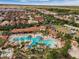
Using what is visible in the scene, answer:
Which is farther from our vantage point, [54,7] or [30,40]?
[54,7]

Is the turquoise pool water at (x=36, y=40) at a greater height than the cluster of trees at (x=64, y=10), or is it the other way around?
the cluster of trees at (x=64, y=10)

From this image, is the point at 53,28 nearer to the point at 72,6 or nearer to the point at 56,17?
the point at 56,17

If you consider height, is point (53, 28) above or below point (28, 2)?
below

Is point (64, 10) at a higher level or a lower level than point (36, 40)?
higher

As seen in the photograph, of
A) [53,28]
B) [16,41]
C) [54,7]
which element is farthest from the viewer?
[54,7]

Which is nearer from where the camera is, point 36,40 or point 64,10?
point 36,40

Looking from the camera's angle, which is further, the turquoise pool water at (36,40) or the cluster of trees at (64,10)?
the cluster of trees at (64,10)

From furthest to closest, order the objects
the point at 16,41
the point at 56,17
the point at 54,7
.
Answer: the point at 54,7
the point at 56,17
the point at 16,41

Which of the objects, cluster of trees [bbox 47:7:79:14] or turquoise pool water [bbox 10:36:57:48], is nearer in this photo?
turquoise pool water [bbox 10:36:57:48]

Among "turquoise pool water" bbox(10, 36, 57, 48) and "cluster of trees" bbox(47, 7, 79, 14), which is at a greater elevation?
"cluster of trees" bbox(47, 7, 79, 14)

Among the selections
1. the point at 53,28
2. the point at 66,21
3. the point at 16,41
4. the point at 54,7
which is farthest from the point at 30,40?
the point at 54,7
